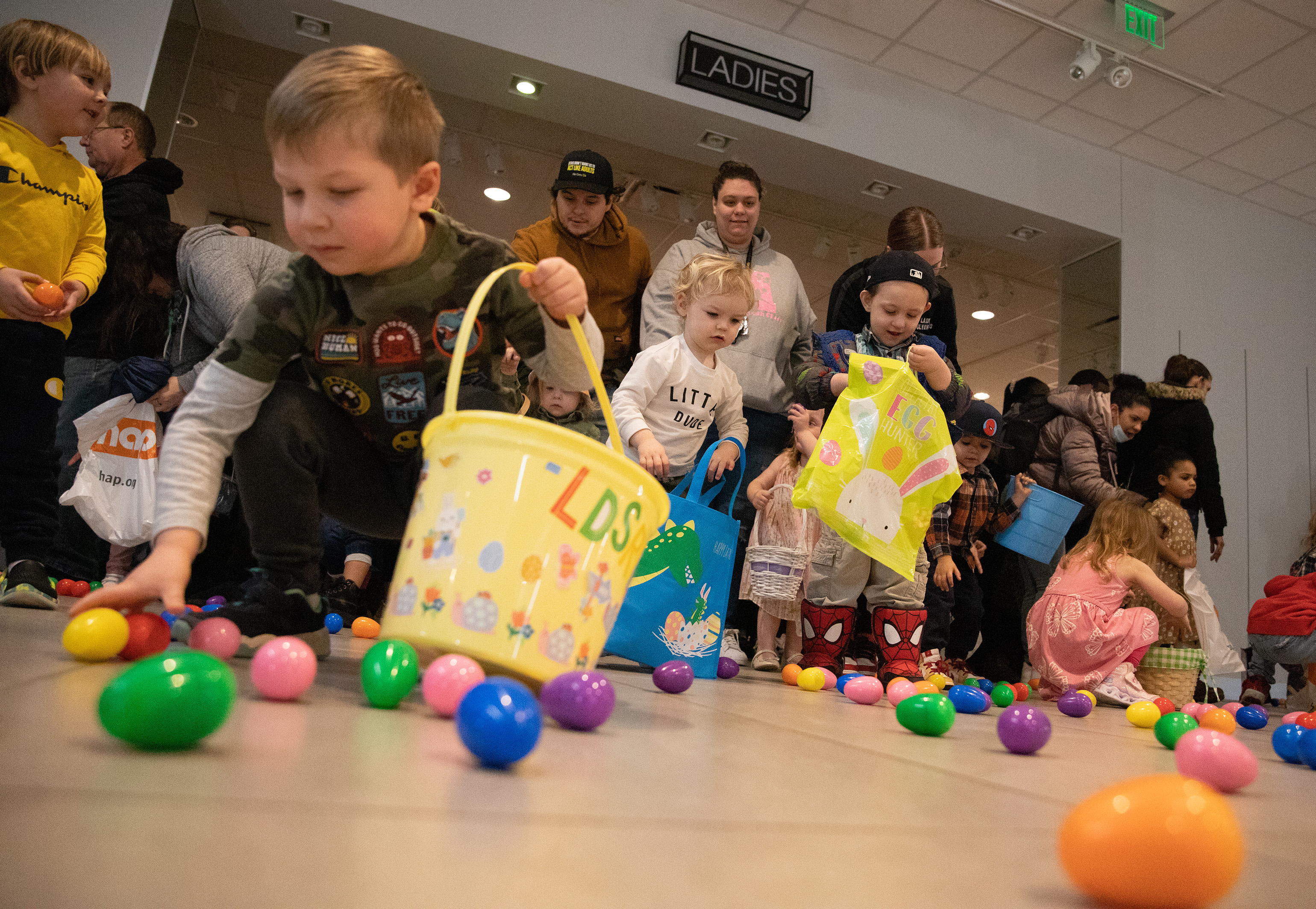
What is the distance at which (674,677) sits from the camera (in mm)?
1537

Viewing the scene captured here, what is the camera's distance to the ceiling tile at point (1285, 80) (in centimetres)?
444

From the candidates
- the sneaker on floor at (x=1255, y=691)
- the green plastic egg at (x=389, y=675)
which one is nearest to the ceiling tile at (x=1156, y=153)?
the sneaker on floor at (x=1255, y=691)

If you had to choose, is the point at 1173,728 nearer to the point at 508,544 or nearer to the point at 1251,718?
the point at 1251,718

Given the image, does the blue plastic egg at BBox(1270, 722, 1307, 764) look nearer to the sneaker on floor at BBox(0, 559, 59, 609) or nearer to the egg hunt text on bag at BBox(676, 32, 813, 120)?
the sneaker on floor at BBox(0, 559, 59, 609)

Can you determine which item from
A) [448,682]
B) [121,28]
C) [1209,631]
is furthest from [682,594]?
[121,28]

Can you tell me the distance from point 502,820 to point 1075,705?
1913mm

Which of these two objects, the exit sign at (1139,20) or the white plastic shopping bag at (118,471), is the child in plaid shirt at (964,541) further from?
the white plastic shopping bag at (118,471)

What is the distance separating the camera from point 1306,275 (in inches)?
240

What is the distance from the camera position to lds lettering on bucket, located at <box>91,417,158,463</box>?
8.29 feet

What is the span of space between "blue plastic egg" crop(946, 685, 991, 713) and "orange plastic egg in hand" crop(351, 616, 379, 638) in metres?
1.36

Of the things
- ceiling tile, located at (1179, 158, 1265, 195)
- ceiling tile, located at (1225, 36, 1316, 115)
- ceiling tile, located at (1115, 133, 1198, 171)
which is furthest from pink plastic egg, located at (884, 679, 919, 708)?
ceiling tile, located at (1179, 158, 1265, 195)

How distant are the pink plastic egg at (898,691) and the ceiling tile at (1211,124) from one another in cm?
446

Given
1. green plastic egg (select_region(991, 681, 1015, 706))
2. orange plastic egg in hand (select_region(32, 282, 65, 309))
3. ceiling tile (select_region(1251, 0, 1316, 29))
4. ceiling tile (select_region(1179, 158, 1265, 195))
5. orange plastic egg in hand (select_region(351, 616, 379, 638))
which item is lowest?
orange plastic egg in hand (select_region(351, 616, 379, 638))

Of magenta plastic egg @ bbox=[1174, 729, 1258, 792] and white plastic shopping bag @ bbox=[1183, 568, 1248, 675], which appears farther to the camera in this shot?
white plastic shopping bag @ bbox=[1183, 568, 1248, 675]
